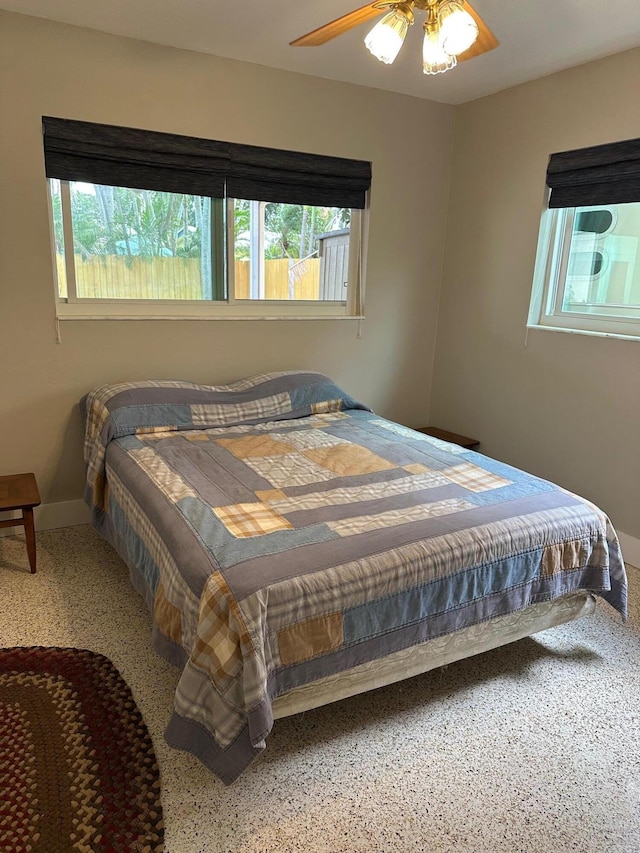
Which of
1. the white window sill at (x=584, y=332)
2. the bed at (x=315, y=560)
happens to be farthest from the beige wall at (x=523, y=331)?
the bed at (x=315, y=560)

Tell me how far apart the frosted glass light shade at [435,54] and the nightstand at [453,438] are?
2.20 metres

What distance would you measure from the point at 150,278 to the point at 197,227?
0.38 metres

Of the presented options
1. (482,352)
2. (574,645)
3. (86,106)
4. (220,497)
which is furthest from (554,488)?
(86,106)

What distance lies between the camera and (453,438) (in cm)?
380

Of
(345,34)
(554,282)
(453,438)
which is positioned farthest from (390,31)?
(453,438)

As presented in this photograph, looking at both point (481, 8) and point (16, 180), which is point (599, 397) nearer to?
point (481, 8)

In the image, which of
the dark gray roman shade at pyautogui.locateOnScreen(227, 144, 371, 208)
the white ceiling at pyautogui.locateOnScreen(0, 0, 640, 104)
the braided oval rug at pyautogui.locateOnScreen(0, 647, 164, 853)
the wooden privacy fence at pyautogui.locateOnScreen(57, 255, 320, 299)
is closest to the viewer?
the braided oval rug at pyautogui.locateOnScreen(0, 647, 164, 853)

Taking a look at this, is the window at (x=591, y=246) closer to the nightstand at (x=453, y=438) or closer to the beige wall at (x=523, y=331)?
the beige wall at (x=523, y=331)

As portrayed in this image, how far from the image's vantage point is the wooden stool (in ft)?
8.21

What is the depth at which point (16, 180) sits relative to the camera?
2697 millimetres

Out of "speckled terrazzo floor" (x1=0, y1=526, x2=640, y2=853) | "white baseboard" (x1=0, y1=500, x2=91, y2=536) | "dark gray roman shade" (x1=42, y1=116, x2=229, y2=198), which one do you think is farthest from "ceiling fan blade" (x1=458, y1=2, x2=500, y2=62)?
"white baseboard" (x1=0, y1=500, x2=91, y2=536)

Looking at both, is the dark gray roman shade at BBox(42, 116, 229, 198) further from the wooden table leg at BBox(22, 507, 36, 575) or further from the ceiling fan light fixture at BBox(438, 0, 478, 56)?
the ceiling fan light fixture at BBox(438, 0, 478, 56)

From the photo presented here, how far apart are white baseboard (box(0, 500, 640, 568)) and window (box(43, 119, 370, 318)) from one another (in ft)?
3.23

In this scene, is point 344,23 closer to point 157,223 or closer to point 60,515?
point 157,223
